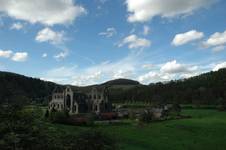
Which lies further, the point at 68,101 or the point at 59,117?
the point at 68,101

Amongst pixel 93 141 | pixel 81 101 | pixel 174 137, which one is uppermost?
pixel 81 101

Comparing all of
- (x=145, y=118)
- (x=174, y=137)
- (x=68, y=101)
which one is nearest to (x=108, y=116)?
(x=145, y=118)

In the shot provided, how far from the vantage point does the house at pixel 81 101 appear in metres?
107

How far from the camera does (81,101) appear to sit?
360ft

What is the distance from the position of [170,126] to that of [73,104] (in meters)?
44.6

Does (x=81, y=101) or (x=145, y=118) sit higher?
(x=81, y=101)

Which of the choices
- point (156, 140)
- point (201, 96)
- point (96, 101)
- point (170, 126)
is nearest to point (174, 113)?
point (96, 101)

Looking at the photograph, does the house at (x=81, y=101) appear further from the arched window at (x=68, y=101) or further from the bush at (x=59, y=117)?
the bush at (x=59, y=117)

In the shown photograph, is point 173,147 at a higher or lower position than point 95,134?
lower

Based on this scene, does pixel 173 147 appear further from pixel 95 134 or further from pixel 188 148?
pixel 95 134

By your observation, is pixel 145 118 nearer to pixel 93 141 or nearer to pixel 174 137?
pixel 174 137

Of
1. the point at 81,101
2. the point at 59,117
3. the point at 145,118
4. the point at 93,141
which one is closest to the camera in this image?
the point at 93,141

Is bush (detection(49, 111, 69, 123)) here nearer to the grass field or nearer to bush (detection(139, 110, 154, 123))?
the grass field

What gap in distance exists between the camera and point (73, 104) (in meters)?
107
